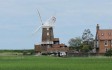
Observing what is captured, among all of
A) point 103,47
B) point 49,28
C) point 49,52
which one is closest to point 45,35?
point 49,28

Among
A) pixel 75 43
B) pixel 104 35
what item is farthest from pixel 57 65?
pixel 75 43

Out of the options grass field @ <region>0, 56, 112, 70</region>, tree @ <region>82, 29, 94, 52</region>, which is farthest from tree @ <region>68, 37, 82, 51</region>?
grass field @ <region>0, 56, 112, 70</region>

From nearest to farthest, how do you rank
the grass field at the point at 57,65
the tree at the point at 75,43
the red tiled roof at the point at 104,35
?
the grass field at the point at 57,65 → the red tiled roof at the point at 104,35 → the tree at the point at 75,43

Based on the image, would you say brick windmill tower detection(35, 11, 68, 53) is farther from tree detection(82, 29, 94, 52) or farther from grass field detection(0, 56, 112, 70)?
grass field detection(0, 56, 112, 70)

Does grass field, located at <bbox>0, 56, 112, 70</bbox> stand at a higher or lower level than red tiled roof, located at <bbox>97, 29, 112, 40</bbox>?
lower

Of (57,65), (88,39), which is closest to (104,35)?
(88,39)

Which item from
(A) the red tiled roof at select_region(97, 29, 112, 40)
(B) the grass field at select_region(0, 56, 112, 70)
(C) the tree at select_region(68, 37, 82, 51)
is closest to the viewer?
(B) the grass field at select_region(0, 56, 112, 70)

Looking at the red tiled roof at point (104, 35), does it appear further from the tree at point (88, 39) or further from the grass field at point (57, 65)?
the grass field at point (57, 65)

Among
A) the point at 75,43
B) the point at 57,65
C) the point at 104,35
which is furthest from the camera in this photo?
the point at 75,43

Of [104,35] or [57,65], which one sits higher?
[104,35]

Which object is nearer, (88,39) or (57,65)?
(57,65)

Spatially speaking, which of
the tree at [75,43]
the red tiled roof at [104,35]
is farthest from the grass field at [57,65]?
the tree at [75,43]

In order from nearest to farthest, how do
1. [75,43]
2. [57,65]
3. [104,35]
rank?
[57,65], [104,35], [75,43]

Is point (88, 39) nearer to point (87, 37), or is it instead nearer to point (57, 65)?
point (87, 37)
